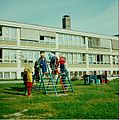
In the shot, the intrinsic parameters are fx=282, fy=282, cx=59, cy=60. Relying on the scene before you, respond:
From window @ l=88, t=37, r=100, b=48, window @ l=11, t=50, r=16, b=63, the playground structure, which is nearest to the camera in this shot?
the playground structure

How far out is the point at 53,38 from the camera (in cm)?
5119

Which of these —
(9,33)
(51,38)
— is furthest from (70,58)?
(9,33)

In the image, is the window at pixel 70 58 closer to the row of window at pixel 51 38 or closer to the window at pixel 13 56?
the row of window at pixel 51 38

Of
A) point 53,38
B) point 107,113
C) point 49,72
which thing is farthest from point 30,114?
point 53,38

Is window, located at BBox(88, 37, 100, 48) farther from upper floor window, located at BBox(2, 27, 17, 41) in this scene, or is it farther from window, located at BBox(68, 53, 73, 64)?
upper floor window, located at BBox(2, 27, 17, 41)

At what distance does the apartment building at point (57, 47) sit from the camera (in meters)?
43.8

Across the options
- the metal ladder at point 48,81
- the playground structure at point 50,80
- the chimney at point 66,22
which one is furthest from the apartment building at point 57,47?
the metal ladder at point 48,81

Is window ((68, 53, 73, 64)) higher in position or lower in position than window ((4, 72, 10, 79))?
higher

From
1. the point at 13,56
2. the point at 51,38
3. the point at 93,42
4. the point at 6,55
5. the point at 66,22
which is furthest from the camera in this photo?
the point at 93,42

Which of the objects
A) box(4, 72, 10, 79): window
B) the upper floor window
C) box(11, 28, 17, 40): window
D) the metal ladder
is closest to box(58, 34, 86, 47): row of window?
Result: box(11, 28, 17, 40): window

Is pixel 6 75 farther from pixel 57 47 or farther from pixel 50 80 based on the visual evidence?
pixel 50 80

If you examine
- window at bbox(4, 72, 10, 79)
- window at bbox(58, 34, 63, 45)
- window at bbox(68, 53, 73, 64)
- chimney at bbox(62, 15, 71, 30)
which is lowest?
window at bbox(4, 72, 10, 79)

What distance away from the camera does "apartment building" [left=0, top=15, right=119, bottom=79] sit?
43844 millimetres

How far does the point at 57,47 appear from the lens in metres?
51.4
